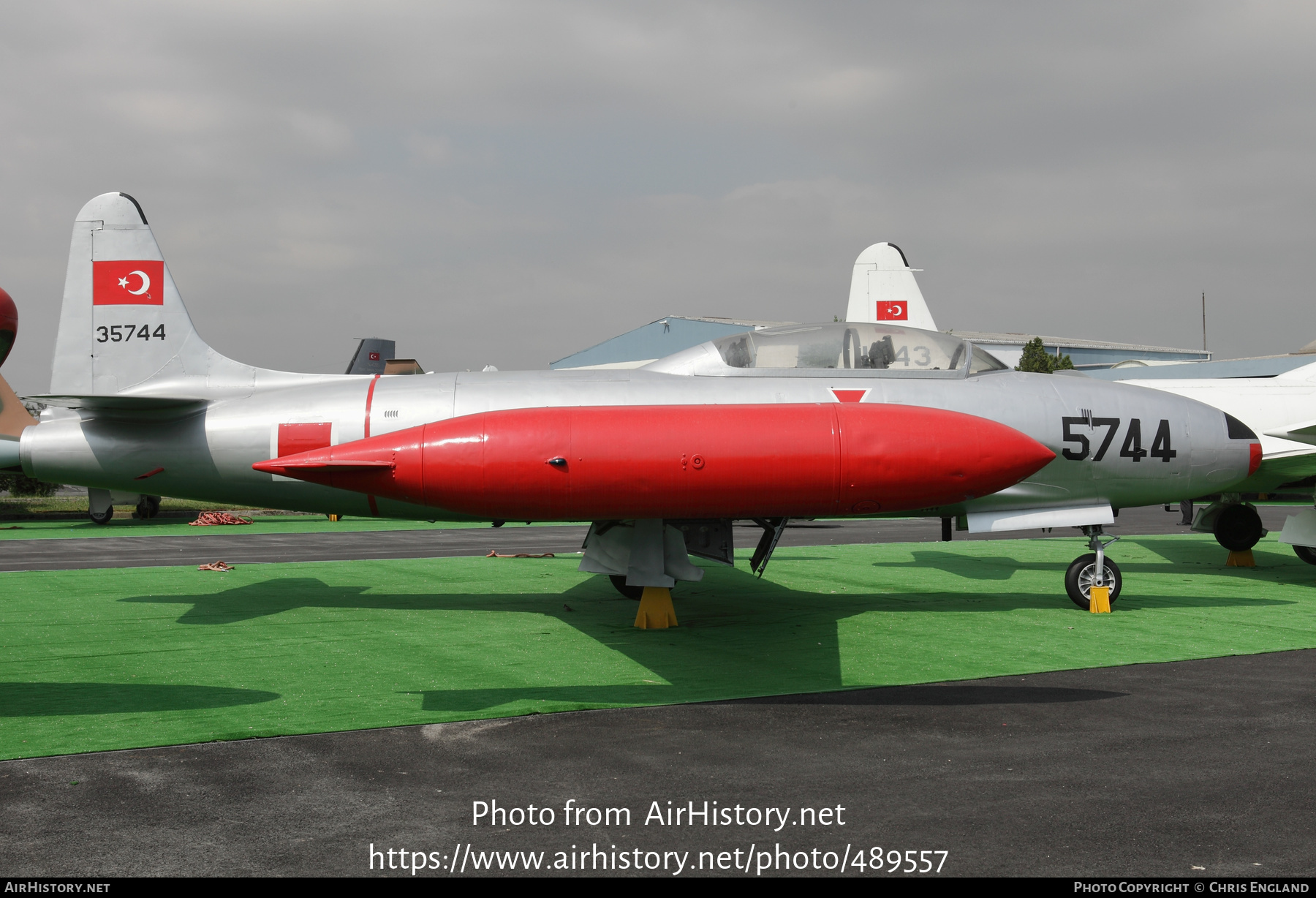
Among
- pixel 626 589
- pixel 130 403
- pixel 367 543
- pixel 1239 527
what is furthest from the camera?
pixel 367 543

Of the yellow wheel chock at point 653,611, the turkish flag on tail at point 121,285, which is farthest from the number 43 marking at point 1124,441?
the turkish flag on tail at point 121,285

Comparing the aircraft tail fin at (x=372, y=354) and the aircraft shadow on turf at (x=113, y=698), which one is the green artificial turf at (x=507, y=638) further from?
the aircraft tail fin at (x=372, y=354)

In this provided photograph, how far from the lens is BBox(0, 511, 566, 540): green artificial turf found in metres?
23.5

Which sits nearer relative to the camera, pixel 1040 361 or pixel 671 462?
pixel 671 462

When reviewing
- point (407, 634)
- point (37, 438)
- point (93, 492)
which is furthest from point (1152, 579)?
point (93, 492)

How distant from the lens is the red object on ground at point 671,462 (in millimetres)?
6652

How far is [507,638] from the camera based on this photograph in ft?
30.7

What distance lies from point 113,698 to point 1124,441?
10037 millimetres

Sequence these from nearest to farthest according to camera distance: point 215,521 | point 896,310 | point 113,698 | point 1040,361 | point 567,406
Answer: point 113,698 < point 567,406 < point 896,310 < point 215,521 < point 1040,361

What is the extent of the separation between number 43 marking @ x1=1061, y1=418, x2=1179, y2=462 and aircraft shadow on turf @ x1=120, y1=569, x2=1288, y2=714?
2047 millimetres

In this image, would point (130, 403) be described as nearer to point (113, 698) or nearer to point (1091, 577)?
point (113, 698)

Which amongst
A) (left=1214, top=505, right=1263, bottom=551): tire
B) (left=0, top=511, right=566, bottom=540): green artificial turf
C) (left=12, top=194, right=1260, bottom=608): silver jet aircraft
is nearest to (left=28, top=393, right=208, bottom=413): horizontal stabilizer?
(left=12, top=194, right=1260, bottom=608): silver jet aircraft

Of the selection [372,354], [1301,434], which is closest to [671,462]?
[1301,434]
